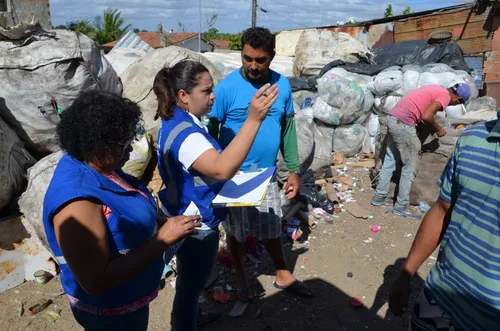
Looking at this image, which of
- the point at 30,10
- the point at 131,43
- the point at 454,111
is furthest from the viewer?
the point at 131,43

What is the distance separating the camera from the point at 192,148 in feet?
5.95

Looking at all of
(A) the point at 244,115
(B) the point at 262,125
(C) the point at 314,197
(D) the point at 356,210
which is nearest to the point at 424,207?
(D) the point at 356,210

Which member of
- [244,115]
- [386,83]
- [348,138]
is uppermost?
[244,115]

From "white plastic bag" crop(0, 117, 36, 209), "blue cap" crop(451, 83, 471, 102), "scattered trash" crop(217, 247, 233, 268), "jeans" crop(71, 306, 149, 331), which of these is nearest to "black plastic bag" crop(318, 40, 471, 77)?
"blue cap" crop(451, 83, 471, 102)

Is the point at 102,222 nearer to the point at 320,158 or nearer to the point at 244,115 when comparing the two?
the point at 244,115

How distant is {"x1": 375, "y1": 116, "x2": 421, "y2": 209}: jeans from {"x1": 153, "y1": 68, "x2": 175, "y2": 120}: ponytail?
130 inches

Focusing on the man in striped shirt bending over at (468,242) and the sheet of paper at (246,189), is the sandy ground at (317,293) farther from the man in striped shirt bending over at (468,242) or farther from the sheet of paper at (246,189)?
the man in striped shirt bending over at (468,242)

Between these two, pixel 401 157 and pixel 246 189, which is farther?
pixel 401 157

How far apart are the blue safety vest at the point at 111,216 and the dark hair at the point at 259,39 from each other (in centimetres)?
142

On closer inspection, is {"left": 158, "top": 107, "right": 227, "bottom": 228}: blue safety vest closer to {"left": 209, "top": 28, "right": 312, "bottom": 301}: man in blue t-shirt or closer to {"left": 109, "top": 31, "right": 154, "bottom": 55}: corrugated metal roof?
{"left": 209, "top": 28, "right": 312, "bottom": 301}: man in blue t-shirt

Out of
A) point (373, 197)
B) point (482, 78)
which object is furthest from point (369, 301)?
point (482, 78)

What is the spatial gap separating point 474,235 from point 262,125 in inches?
62.8

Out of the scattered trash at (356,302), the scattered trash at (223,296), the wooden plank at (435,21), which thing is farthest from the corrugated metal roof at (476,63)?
the scattered trash at (223,296)

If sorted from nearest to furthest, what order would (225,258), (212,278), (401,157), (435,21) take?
1. (212,278)
2. (225,258)
3. (401,157)
4. (435,21)
